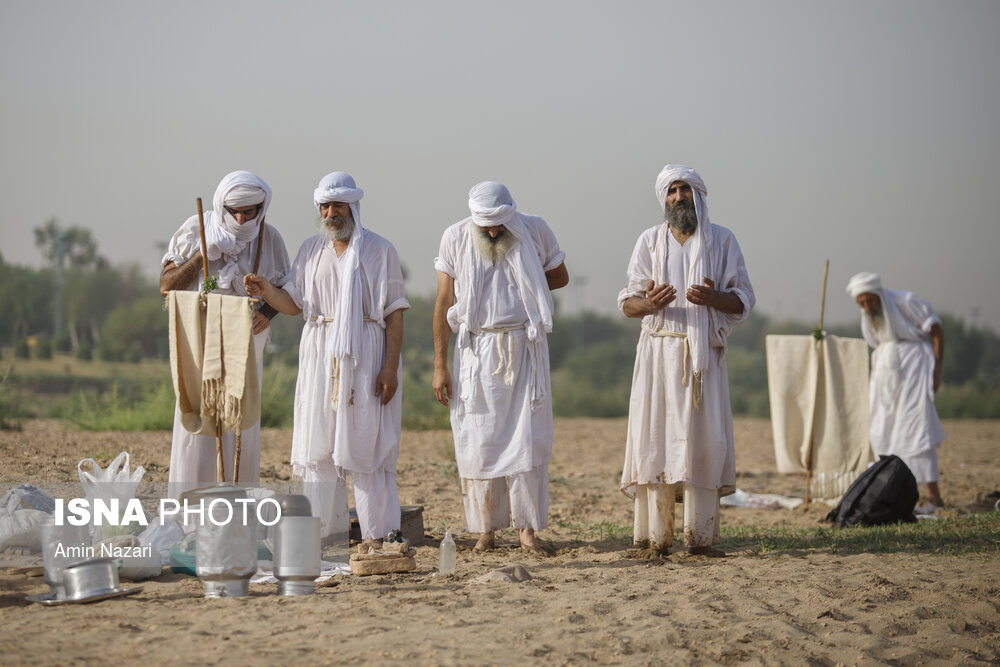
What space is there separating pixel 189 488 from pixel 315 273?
1280mm

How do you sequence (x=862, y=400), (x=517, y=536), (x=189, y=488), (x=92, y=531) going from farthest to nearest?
(x=862, y=400) < (x=517, y=536) < (x=189, y=488) < (x=92, y=531)

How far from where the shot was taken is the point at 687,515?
228 inches

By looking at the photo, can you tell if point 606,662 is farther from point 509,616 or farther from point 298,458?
point 298,458

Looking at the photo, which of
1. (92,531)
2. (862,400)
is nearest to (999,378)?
(862,400)

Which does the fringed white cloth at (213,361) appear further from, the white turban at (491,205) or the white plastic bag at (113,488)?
the white turban at (491,205)

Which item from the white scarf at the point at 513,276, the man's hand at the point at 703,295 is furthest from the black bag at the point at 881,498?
the white scarf at the point at 513,276

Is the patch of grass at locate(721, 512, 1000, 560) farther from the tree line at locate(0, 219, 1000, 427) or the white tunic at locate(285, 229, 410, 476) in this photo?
the tree line at locate(0, 219, 1000, 427)

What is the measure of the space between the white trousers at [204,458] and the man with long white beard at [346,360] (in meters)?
0.23

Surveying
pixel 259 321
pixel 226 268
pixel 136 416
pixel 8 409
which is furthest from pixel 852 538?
pixel 8 409

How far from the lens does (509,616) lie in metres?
4.23

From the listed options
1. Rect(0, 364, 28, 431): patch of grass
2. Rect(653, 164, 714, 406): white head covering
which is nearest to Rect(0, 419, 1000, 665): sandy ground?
Rect(653, 164, 714, 406): white head covering

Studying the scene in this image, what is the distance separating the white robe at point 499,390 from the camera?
18.8ft

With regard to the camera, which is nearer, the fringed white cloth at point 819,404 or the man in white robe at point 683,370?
the man in white robe at point 683,370

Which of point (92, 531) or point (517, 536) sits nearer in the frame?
point (92, 531)
